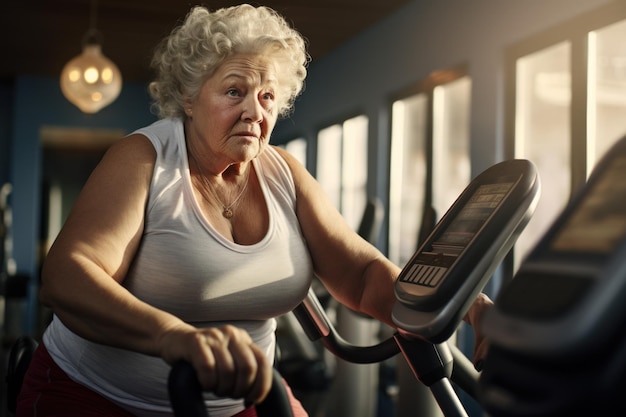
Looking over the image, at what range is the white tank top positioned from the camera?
1072 mm

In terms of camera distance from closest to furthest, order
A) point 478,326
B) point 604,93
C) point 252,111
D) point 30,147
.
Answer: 1. point 478,326
2. point 252,111
3. point 604,93
4. point 30,147

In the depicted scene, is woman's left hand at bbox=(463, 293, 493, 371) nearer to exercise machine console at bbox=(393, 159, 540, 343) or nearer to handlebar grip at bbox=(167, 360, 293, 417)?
exercise machine console at bbox=(393, 159, 540, 343)

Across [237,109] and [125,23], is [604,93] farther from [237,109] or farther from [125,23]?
[125,23]

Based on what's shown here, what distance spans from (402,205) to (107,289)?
4.70m

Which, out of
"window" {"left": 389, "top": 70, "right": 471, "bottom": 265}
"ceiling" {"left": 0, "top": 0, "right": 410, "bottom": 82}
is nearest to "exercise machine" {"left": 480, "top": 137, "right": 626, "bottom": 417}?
"window" {"left": 389, "top": 70, "right": 471, "bottom": 265}

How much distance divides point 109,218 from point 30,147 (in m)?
8.07

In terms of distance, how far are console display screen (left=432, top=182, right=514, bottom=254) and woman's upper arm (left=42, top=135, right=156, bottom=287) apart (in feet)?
1.41

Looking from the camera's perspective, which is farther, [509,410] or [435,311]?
[435,311]

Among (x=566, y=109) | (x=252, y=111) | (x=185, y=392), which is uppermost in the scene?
(x=566, y=109)

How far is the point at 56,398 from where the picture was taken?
1.07 m

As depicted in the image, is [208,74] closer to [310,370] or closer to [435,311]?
[435,311]

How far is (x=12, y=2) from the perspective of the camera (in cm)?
570

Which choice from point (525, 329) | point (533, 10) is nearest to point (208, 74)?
point (525, 329)

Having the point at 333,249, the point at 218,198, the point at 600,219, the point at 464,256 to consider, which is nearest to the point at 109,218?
the point at 218,198
